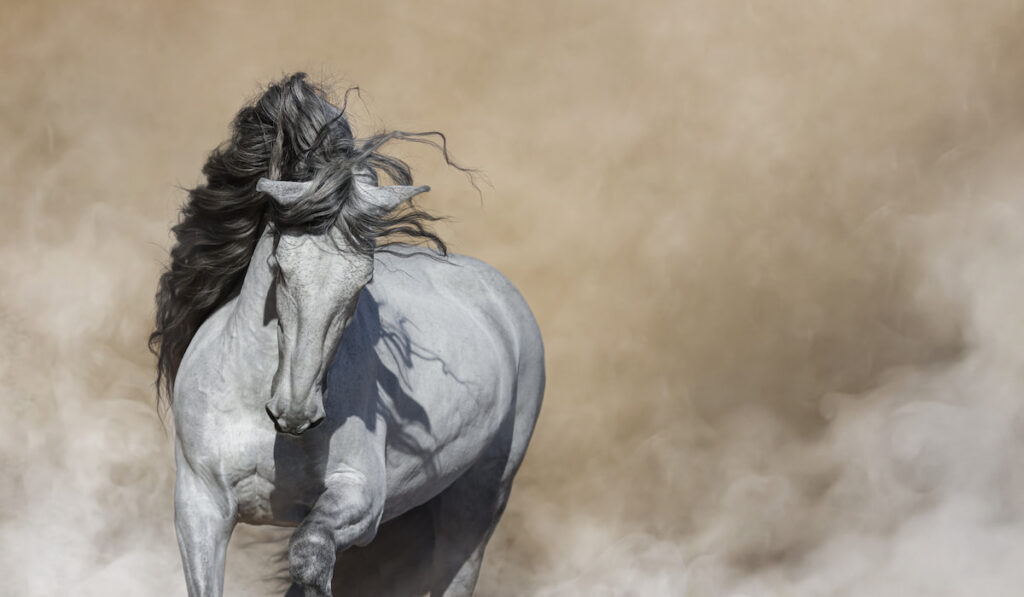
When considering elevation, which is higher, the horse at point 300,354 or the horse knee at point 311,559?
the horse at point 300,354

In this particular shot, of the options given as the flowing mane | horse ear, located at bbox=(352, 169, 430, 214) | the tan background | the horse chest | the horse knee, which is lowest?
the horse knee

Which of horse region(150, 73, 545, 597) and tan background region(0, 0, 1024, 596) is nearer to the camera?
horse region(150, 73, 545, 597)

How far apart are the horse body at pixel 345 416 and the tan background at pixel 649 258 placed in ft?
5.98

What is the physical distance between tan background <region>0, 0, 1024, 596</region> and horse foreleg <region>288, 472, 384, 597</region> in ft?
7.55

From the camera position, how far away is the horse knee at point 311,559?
319 cm

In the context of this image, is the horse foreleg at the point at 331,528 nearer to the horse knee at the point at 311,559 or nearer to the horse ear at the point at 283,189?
the horse knee at the point at 311,559

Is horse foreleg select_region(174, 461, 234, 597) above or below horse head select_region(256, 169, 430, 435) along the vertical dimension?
below

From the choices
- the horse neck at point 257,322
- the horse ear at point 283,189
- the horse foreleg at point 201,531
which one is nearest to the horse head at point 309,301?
the horse ear at point 283,189

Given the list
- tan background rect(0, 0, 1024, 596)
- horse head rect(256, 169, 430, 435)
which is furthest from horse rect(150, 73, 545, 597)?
tan background rect(0, 0, 1024, 596)

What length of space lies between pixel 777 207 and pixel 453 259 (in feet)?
6.98

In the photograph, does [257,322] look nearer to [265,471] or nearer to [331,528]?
[265,471]

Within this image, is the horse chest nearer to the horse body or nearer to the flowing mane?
the horse body

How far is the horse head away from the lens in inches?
119

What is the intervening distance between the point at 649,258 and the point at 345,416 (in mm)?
3119
